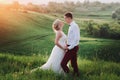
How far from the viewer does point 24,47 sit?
43.4 ft

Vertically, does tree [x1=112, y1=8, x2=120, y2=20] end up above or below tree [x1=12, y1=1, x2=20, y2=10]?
below

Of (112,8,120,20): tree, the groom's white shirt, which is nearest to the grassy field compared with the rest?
(112,8,120,20): tree

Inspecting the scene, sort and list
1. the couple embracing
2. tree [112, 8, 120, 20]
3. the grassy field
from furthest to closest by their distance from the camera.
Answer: tree [112, 8, 120, 20], the grassy field, the couple embracing

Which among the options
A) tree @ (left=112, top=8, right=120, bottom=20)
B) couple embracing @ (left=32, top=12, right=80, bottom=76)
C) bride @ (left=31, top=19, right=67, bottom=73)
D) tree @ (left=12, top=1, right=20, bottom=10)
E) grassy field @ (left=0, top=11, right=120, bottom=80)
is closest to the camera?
couple embracing @ (left=32, top=12, right=80, bottom=76)

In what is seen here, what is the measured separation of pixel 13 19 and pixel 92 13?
298 centimetres

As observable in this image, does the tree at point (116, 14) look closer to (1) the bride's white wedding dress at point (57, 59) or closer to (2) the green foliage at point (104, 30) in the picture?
(2) the green foliage at point (104, 30)

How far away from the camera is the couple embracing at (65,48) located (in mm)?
8469

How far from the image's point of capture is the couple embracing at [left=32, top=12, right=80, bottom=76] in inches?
333

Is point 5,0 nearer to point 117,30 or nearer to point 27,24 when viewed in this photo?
point 27,24

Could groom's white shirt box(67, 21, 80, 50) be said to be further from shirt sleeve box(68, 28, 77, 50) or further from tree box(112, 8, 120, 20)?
tree box(112, 8, 120, 20)

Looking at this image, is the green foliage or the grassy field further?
the green foliage

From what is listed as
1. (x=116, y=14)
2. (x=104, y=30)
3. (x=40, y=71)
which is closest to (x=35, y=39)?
(x=104, y=30)

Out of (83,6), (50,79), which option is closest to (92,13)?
(83,6)

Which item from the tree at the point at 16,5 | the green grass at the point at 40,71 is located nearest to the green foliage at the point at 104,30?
the tree at the point at 16,5
